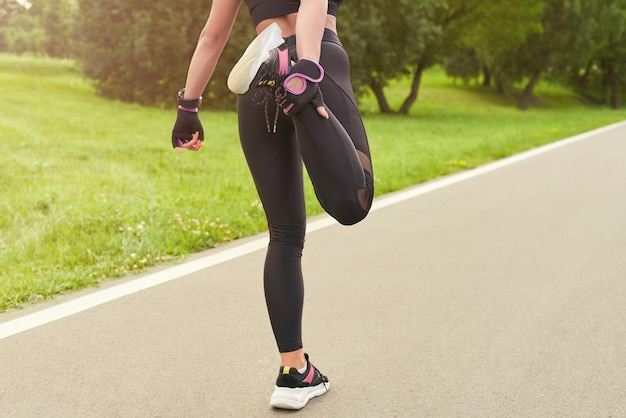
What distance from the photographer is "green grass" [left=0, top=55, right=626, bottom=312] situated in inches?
209

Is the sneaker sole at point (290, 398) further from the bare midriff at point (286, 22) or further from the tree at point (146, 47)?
the tree at point (146, 47)

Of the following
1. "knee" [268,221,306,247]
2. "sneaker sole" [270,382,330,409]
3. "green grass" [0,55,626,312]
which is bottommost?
"green grass" [0,55,626,312]

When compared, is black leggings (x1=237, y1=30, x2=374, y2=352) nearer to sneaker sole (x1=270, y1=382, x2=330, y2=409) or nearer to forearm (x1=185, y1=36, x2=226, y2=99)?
sneaker sole (x1=270, y1=382, x2=330, y2=409)

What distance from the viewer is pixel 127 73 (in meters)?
24.6

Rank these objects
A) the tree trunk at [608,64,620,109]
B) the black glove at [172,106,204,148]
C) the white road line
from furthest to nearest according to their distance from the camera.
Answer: the tree trunk at [608,64,620,109] → the white road line → the black glove at [172,106,204,148]

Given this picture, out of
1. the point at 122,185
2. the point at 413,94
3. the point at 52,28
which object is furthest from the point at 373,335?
the point at 52,28

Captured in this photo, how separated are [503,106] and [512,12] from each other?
9.66 m

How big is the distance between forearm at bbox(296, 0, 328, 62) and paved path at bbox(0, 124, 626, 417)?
4.47ft

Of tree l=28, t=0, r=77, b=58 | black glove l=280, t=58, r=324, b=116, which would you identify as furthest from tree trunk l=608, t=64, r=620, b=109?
black glove l=280, t=58, r=324, b=116

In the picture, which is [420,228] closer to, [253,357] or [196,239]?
Answer: [196,239]

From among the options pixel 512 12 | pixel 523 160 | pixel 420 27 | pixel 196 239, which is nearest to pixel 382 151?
pixel 523 160

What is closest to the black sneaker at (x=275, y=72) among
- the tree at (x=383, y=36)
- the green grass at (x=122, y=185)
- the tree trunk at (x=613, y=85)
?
the green grass at (x=122, y=185)

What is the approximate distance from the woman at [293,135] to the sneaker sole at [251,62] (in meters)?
0.02

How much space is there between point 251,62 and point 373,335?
1.98 metres
